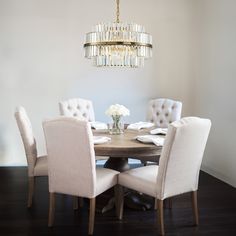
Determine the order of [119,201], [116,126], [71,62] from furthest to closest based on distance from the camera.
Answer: [71,62] < [116,126] < [119,201]

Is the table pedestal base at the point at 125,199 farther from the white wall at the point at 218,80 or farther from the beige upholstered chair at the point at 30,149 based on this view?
the white wall at the point at 218,80

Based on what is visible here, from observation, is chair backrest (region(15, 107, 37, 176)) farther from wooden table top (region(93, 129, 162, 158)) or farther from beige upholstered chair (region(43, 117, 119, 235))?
wooden table top (region(93, 129, 162, 158))

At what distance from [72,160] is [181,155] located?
3.06ft

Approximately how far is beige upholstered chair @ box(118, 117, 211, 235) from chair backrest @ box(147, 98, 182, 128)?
5.15 feet

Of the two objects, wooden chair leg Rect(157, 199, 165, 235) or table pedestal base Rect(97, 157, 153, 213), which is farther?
table pedestal base Rect(97, 157, 153, 213)

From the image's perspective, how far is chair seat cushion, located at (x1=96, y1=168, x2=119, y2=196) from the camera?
288 centimetres

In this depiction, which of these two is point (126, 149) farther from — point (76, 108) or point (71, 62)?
point (71, 62)

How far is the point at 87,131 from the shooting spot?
262 centimetres

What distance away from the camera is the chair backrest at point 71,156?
2660 millimetres

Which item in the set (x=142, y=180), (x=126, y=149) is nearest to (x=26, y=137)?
(x=126, y=149)

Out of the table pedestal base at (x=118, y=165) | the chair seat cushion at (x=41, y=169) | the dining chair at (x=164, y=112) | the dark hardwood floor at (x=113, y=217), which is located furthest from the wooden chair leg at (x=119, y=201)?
the dining chair at (x=164, y=112)

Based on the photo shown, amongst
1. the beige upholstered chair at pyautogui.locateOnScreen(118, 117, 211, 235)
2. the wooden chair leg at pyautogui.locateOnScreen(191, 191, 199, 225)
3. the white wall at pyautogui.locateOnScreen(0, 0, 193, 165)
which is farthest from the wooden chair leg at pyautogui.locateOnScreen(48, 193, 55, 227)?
the white wall at pyautogui.locateOnScreen(0, 0, 193, 165)

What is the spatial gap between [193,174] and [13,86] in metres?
3.28

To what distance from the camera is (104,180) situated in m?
2.95
